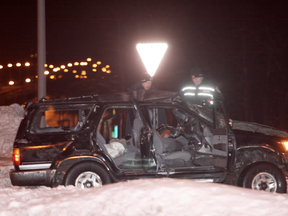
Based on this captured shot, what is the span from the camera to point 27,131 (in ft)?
18.6

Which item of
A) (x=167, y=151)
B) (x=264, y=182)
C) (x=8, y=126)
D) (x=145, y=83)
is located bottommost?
(x=264, y=182)

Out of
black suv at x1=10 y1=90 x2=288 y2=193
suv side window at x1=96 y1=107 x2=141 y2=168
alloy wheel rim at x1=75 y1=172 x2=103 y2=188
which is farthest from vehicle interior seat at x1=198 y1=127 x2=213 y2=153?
alloy wheel rim at x1=75 y1=172 x2=103 y2=188

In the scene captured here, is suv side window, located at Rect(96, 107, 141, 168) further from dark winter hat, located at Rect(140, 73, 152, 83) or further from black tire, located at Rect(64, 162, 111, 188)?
dark winter hat, located at Rect(140, 73, 152, 83)

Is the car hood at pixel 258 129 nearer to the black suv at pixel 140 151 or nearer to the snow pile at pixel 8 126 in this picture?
the black suv at pixel 140 151

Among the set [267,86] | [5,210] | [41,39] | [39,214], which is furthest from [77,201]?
[267,86]

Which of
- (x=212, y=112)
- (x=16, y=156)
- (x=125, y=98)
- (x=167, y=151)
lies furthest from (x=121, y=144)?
(x=16, y=156)

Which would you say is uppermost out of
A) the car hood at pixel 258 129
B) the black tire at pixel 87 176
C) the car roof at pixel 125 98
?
the car roof at pixel 125 98

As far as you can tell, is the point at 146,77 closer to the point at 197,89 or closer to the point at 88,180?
the point at 197,89

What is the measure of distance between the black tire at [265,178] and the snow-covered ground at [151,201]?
6.92ft

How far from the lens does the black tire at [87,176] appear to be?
559 cm

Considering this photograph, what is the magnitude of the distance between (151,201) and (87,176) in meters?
2.40

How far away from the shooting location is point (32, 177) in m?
5.48

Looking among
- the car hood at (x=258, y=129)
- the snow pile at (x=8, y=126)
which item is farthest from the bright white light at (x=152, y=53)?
the snow pile at (x=8, y=126)

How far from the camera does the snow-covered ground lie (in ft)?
10.5
